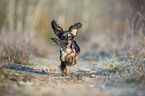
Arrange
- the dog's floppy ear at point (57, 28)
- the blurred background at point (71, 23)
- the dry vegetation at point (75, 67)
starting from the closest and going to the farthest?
the dry vegetation at point (75, 67) → the dog's floppy ear at point (57, 28) → the blurred background at point (71, 23)

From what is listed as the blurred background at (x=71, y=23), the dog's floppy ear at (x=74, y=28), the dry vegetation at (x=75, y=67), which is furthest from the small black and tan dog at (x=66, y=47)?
the blurred background at (x=71, y=23)

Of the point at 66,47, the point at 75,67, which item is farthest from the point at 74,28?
the point at 75,67

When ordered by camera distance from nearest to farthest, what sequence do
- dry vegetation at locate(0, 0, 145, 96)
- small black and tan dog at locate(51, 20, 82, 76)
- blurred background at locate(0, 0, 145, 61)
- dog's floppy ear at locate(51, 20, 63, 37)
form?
dry vegetation at locate(0, 0, 145, 96), small black and tan dog at locate(51, 20, 82, 76), dog's floppy ear at locate(51, 20, 63, 37), blurred background at locate(0, 0, 145, 61)

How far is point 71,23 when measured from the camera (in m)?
26.6

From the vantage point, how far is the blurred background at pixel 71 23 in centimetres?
631

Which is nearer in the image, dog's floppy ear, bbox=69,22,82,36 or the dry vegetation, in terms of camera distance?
the dry vegetation

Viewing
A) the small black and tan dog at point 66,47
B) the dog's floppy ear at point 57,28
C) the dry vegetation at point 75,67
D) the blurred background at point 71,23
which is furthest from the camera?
the blurred background at point 71,23

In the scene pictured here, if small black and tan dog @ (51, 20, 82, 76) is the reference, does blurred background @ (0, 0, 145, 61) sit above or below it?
above

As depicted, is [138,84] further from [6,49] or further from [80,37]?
[80,37]

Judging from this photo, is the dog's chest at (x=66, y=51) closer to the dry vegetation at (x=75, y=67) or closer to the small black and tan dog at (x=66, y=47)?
the small black and tan dog at (x=66, y=47)

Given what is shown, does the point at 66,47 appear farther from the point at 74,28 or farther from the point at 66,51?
the point at 74,28

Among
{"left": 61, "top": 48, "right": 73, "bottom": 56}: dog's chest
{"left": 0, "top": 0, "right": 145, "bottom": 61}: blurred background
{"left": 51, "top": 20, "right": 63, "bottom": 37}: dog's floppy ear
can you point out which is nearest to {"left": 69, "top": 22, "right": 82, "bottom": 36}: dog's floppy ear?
{"left": 51, "top": 20, "right": 63, "bottom": 37}: dog's floppy ear

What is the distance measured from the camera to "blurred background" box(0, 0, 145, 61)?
6312 millimetres

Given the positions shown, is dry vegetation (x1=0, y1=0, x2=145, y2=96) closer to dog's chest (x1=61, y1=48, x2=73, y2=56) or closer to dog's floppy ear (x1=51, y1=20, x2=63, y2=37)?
dog's chest (x1=61, y1=48, x2=73, y2=56)
